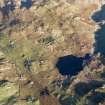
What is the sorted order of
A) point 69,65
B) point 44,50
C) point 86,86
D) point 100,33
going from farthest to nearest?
point 100,33 → point 44,50 → point 69,65 → point 86,86

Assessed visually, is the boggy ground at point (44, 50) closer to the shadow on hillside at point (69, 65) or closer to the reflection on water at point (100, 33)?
the shadow on hillside at point (69, 65)

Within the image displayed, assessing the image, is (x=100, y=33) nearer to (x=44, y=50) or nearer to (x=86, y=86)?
(x=44, y=50)

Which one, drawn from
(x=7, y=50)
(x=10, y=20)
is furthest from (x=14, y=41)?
(x=10, y=20)

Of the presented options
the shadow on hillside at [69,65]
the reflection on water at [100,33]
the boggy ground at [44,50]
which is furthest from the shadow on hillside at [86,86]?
the reflection on water at [100,33]

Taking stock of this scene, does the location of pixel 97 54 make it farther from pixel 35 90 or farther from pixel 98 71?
pixel 35 90

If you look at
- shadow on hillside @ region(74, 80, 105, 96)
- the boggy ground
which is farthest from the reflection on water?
shadow on hillside @ region(74, 80, 105, 96)

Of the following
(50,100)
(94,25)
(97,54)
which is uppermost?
(94,25)

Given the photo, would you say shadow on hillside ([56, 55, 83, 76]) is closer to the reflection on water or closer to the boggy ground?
the boggy ground

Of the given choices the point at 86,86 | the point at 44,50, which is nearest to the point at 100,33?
the point at 44,50
